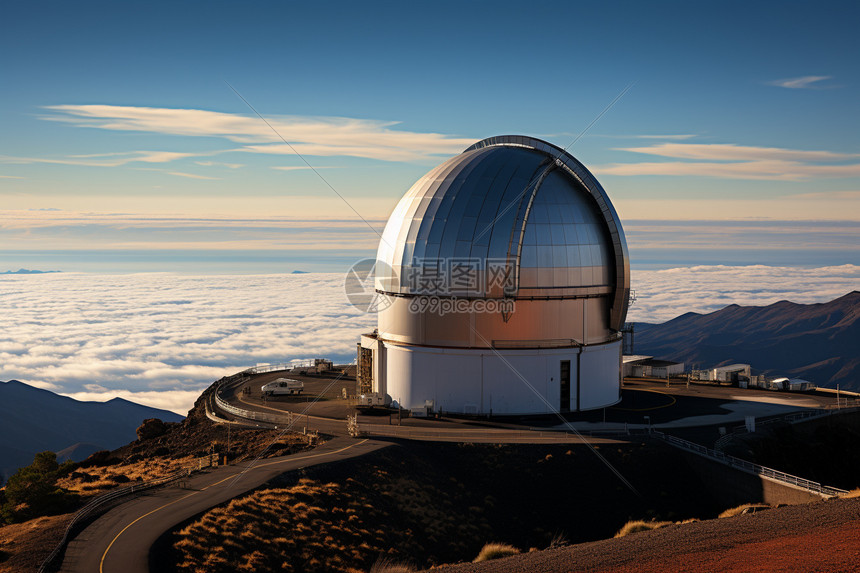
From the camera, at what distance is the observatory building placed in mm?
42375

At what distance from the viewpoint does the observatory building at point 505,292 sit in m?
42.4

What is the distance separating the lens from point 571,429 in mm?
39406

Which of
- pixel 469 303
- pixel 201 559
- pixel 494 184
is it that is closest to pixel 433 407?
pixel 469 303

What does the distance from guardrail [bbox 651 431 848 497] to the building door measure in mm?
6116

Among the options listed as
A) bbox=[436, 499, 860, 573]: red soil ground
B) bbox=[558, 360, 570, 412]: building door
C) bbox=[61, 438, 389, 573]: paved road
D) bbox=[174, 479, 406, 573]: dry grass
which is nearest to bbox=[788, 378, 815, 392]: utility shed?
bbox=[558, 360, 570, 412]: building door

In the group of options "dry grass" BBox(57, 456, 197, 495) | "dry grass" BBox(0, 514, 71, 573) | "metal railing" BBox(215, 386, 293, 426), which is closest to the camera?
"dry grass" BBox(0, 514, 71, 573)

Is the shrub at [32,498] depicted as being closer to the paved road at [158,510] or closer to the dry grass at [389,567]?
the paved road at [158,510]

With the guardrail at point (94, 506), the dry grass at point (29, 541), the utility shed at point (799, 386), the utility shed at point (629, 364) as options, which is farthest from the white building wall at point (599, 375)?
the dry grass at point (29, 541)

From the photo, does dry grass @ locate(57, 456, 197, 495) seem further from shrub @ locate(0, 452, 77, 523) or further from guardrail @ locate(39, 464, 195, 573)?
shrub @ locate(0, 452, 77, 523)

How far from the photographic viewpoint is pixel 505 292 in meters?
42.0

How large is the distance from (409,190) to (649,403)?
18.4 meters

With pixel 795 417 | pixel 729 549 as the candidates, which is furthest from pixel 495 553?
pixel 795 417

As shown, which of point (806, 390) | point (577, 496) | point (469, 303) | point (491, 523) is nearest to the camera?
point (491, 523)

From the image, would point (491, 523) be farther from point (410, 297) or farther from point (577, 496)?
point (410, 297)
